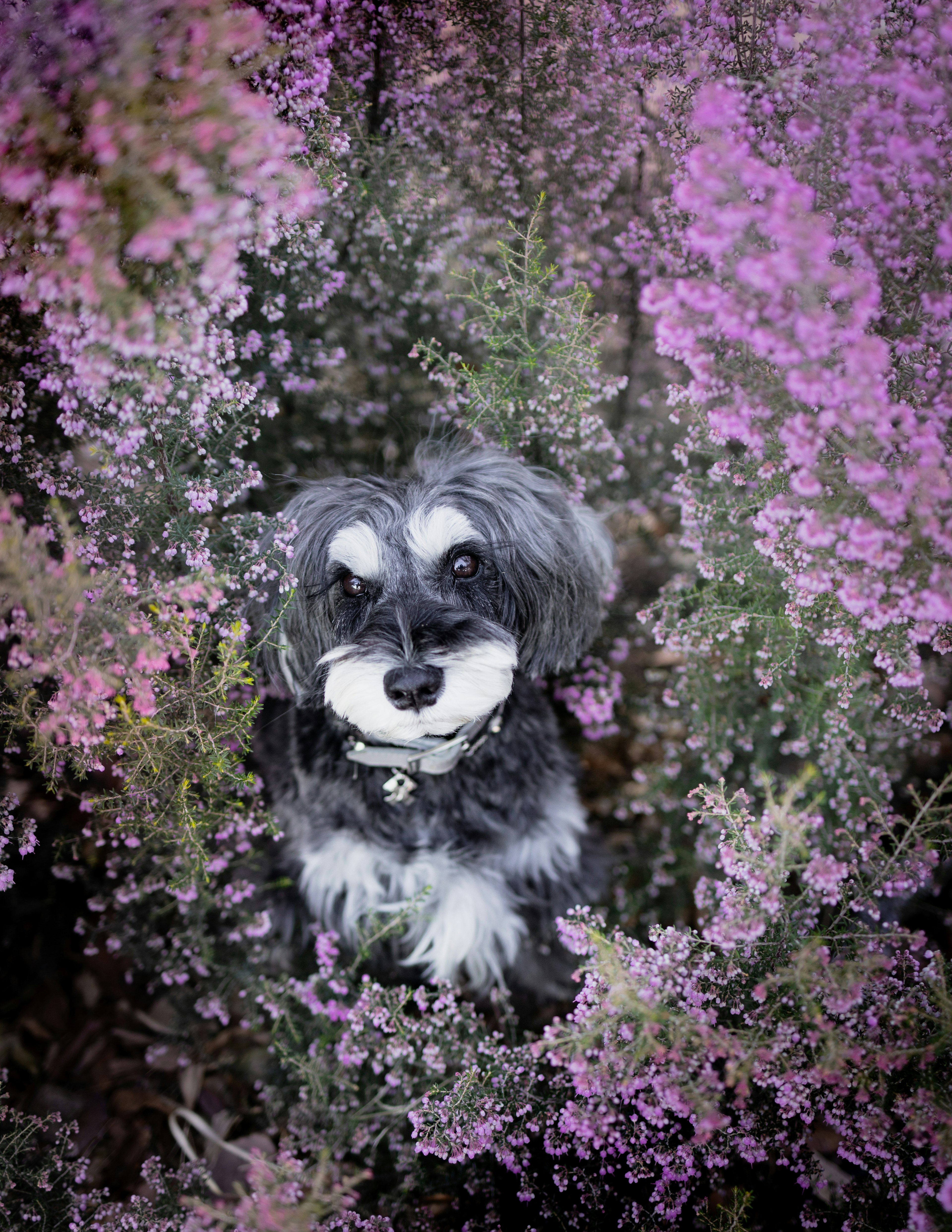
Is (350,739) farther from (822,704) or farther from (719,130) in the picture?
(719,130)

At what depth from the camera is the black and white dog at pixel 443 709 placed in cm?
219

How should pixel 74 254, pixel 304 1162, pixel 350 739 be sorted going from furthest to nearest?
pixel 350 739 → pixel 304 1162 → pixel 74 254

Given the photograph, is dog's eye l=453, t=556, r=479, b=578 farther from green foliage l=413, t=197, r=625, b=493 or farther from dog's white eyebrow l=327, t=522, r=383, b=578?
green foliage l=413, t=197, r=625, b=493

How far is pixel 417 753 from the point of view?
8.06 feet

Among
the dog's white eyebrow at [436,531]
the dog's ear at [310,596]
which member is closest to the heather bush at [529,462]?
the dog's ear at [310,596]

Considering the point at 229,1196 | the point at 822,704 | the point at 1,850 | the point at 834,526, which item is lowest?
the point at 229,1196

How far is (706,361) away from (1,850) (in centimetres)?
237

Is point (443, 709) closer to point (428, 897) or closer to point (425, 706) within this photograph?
point (425, 706)

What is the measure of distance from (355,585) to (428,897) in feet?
4.01

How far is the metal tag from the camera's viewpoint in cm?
249

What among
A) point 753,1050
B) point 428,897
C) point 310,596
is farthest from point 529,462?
point 753,1050

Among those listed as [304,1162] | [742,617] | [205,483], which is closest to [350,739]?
[205,483]

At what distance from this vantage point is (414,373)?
3.21 metres

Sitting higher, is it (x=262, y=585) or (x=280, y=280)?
(x=280, y=280)
